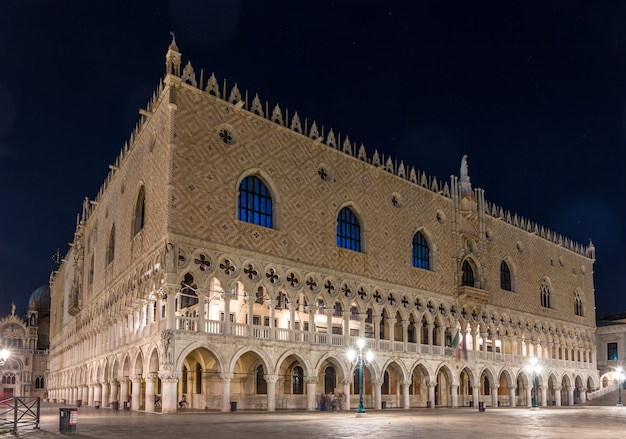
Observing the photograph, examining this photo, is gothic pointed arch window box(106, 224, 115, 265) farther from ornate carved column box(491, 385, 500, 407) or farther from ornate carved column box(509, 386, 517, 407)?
ornate carved column box(509, 386, 517, 407)

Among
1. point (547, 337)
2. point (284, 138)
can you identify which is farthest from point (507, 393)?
point (284, 138)

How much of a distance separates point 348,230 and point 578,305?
89.4 feet

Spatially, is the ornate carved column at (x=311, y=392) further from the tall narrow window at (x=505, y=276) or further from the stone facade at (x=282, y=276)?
the tall narrow window at (x=505, y=276)

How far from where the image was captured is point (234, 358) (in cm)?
2664

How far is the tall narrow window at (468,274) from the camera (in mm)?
40875

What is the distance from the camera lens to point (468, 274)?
136 feet

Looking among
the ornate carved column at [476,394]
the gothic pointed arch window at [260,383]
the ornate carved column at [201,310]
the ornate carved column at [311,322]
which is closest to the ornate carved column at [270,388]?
the ornate carved column at [311,322]

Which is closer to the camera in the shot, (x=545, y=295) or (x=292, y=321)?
(x=292, y=321)

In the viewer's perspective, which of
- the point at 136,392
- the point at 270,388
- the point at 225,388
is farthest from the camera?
the point at 136,392

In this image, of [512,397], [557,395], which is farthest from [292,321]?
[557,395]

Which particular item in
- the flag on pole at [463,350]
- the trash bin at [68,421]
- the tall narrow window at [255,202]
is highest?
the tall narrow window at [255,202]

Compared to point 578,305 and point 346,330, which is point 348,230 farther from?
point 578,305

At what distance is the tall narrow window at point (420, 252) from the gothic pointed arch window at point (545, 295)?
547 inches

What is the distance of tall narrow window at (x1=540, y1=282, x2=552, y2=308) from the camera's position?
48.0 m
